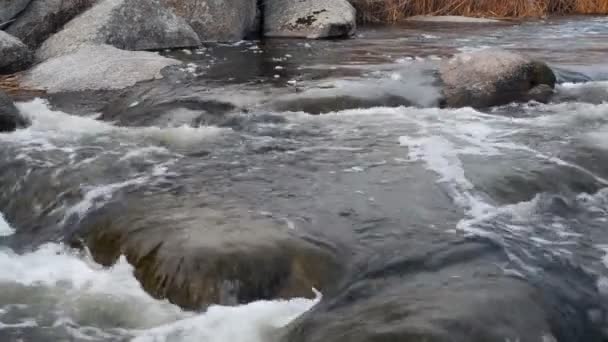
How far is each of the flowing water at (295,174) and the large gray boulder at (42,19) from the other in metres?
2.14

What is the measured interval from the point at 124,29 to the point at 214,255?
544 cm

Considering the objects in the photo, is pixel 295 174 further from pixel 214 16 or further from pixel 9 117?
pixel 214 16

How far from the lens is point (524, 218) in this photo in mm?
3600

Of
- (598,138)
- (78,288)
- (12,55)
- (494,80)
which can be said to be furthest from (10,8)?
(598,138)

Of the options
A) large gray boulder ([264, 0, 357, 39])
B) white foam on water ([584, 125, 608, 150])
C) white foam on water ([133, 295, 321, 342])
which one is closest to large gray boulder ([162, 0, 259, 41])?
large gray boulder ([264, 0, 357, 39])

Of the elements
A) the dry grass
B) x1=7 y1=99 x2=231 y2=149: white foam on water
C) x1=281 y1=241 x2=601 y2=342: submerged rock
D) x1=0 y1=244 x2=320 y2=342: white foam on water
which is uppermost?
the dry grass

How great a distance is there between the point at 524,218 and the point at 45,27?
6.23 m

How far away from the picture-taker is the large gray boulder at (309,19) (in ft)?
31.6

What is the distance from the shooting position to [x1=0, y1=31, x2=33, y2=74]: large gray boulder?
285 inches

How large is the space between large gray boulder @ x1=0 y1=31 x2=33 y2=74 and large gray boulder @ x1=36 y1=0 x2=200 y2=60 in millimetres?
294

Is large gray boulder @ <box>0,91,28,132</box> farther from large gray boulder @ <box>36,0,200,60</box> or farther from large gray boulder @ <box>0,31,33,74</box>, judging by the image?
large gray boulder @ <box>36,0,200,60</box>

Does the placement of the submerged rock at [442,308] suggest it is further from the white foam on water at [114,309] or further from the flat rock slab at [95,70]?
the flat rock slab at [95,70]

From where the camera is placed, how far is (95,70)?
22.1 ft

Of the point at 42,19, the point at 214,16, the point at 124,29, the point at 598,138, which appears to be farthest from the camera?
the point at 214,16
